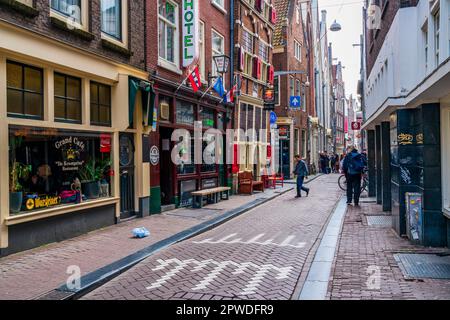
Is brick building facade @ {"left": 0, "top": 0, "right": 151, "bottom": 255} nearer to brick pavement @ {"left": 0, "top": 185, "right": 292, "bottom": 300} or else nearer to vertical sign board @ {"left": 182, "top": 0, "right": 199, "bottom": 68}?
brick pavement @ {"left": 0, "top": 185, "right": 292, "bottom": 300}

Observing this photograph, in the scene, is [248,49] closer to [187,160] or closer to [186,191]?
[187,160]

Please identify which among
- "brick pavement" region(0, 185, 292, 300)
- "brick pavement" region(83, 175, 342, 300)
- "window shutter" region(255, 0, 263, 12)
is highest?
"window shutter" region(255, 0, 263, 12)

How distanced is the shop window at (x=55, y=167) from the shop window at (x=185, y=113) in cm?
368

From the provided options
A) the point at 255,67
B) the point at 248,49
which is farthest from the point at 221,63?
the point at 255,67

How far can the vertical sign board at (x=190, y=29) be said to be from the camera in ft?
43.3

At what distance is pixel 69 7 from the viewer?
8875 millimetres

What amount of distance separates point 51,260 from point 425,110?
691 centimetres

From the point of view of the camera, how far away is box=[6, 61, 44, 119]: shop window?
24.3 ft

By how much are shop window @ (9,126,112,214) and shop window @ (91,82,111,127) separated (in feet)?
1.17

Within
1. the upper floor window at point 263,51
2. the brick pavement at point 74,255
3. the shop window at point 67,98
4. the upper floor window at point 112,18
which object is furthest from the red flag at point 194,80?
the upper floor window at point 263,51

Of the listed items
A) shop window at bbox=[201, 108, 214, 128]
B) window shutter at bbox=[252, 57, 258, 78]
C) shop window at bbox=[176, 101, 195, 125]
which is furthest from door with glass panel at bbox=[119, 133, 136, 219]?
window shutter at bbox=[252, 57, 258, 78]

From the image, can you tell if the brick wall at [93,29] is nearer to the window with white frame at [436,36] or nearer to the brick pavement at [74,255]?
the brick pavement at [74,255]

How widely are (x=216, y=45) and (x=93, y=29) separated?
8109 mm
